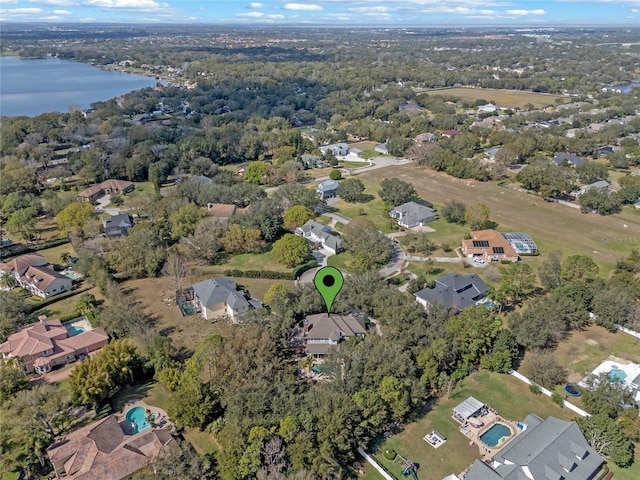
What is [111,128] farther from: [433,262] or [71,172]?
[433,262]

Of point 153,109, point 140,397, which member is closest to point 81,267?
point 140,397

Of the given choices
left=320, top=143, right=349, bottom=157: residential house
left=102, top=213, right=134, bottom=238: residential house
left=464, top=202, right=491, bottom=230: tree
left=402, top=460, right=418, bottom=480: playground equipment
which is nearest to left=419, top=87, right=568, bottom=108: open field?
left=320, top=143, right=349, bottom=157: residential house

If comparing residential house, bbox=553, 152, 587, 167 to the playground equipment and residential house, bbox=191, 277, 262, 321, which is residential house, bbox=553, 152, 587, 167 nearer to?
residential house, bbox=191, 277, 262, 321

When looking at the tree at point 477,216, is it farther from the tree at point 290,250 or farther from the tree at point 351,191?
the tree at point 290,250

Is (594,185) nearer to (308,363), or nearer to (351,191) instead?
(351,191)

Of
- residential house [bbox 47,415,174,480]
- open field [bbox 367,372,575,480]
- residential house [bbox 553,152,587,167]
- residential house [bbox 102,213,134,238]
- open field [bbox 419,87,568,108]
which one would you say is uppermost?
open field [bbox 419,87,568,108]

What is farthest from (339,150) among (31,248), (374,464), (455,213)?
(374,464)
